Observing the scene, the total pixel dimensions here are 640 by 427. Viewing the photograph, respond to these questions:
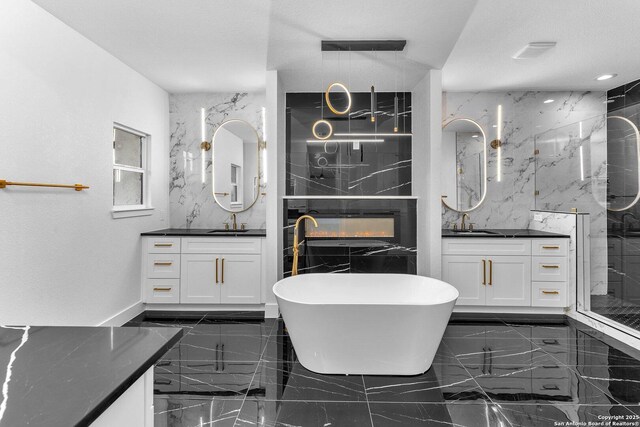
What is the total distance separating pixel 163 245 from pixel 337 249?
72.3 inches

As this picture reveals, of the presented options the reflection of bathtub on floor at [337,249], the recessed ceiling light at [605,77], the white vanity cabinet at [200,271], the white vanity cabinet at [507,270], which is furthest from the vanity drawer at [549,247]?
the white vanity cabinet at [200,271]

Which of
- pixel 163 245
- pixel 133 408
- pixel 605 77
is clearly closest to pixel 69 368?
pixel 133 408

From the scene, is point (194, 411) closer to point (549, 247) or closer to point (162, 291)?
point (162, 291)

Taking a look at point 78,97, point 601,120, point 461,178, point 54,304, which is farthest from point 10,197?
point 601,120

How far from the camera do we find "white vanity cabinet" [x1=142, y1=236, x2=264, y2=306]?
3.86m

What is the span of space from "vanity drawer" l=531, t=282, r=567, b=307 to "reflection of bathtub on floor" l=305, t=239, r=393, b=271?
1557 millimetres

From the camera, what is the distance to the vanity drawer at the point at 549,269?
3730mm

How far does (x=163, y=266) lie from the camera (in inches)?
152

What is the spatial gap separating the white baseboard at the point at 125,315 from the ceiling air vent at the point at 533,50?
170 inches

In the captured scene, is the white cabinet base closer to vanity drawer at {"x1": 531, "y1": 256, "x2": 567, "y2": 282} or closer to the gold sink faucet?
vanity drawer at {"x1": 531, "y1": 256, "x2": 567, "y2": 282}

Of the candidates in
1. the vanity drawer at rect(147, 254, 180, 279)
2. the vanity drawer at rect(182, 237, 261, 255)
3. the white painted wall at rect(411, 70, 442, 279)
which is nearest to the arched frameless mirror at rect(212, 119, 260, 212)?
the vanity drawer at rect(182, 237, 261, 255)

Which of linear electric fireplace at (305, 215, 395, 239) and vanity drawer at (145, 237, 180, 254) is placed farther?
linear electric fireplace at (305, 215, 395, 239)

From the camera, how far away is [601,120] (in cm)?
354

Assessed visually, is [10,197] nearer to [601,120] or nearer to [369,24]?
[369,24]
